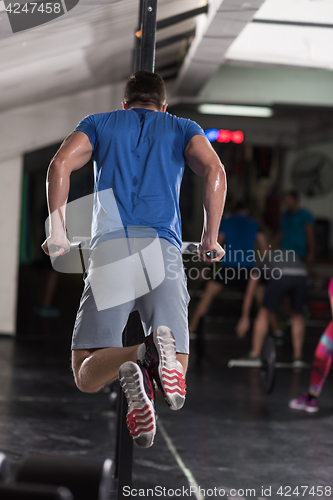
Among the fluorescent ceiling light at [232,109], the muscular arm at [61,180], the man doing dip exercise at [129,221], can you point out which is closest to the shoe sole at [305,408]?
the man doing dip exercise at [129,221]

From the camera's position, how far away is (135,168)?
6.33 feet

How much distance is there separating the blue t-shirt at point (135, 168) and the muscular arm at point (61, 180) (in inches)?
2.7

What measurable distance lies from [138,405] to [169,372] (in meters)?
0.13

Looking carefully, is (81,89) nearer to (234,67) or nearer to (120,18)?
(234,67)

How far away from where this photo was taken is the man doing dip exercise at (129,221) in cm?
182

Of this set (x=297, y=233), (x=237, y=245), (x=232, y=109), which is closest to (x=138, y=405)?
(x=237, y=245)

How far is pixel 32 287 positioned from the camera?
1012 cm

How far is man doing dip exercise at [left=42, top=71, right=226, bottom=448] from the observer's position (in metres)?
1.82

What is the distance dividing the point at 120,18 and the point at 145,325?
108 inches

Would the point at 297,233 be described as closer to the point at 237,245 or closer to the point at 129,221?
the point at 237,245

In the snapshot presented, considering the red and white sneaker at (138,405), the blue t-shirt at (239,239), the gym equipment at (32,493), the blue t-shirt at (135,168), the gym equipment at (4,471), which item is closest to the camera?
the gym equipment at (32,493)

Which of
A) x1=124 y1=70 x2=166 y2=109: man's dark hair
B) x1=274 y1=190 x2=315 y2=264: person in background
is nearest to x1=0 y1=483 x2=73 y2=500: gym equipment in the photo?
x1=124 y1=70 x2=166 y2=109: man's dark hair

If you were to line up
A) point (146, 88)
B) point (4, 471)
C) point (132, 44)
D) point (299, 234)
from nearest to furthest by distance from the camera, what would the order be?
point (4, 471), point (146, 88), point (132, 44), point (299, 234)

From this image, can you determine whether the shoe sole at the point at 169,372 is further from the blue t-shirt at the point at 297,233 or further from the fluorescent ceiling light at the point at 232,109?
the fluorescent ceiling light at the point at 232,109
